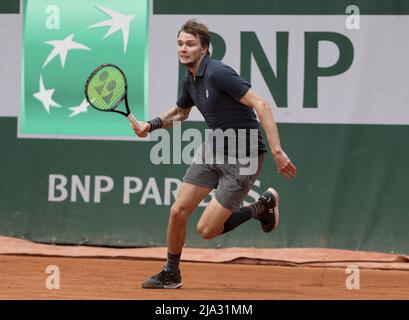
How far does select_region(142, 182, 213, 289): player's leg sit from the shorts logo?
8.58ft

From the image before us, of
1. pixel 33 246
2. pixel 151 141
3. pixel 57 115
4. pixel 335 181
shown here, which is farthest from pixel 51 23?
pixel 335 181

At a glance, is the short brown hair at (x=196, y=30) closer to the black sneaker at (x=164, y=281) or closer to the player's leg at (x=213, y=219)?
the player's leg at (x=213, y=219)

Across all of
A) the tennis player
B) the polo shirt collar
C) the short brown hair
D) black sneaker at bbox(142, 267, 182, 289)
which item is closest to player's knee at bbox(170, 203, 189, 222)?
the tennis player

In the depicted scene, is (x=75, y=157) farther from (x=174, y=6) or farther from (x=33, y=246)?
(x=174, y=6)

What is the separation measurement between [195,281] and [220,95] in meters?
1.64

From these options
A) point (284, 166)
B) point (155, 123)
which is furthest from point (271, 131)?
point (155, 123)

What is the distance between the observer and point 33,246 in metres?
8.98

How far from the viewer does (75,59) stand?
29.6ft

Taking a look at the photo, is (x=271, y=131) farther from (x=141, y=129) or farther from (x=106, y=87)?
(x=106, y=87)

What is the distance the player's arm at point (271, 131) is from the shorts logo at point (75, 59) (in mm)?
2920

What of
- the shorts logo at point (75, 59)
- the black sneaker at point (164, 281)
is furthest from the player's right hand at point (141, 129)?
the shorts logo at point (75, 59)

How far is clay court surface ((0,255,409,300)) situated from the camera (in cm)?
628

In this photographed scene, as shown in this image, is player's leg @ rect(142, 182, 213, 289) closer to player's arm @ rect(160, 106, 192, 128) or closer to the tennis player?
the tennis player

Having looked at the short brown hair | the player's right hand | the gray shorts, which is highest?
the short brown hair
